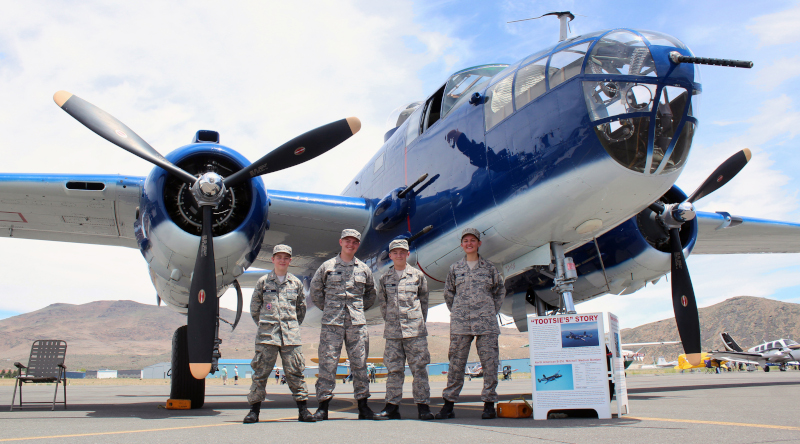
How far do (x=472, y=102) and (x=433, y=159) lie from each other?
1220mm

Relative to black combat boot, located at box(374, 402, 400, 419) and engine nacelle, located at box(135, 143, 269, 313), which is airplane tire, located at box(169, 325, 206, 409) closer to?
engine nacelle, located at box(135, 143, 269, 313)

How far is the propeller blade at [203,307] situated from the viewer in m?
6.51

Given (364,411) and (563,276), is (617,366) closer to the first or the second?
(563,276)

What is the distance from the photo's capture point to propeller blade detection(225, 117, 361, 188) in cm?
756

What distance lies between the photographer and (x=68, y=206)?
29.4 feet

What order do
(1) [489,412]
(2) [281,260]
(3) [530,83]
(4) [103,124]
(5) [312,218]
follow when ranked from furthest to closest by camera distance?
1. (5) [312,218]
2. (4) [103,124]
3. (3) [530,83]
4. (2) [281,260]
5. (1) [489,412]

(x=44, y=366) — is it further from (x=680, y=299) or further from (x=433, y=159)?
(x=680, y=299)

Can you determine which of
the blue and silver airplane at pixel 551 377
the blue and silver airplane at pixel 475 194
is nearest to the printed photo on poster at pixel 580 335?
the blue and silver airplane at pixel 551 377

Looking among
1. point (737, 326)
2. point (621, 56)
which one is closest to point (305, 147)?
point (621, 56)

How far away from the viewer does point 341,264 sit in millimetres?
6332

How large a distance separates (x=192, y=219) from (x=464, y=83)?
4779mm

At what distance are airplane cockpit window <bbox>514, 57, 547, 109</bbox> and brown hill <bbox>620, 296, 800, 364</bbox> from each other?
345ft

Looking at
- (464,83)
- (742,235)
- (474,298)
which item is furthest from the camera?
(742,235)

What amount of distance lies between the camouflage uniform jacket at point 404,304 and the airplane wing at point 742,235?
820 cm
